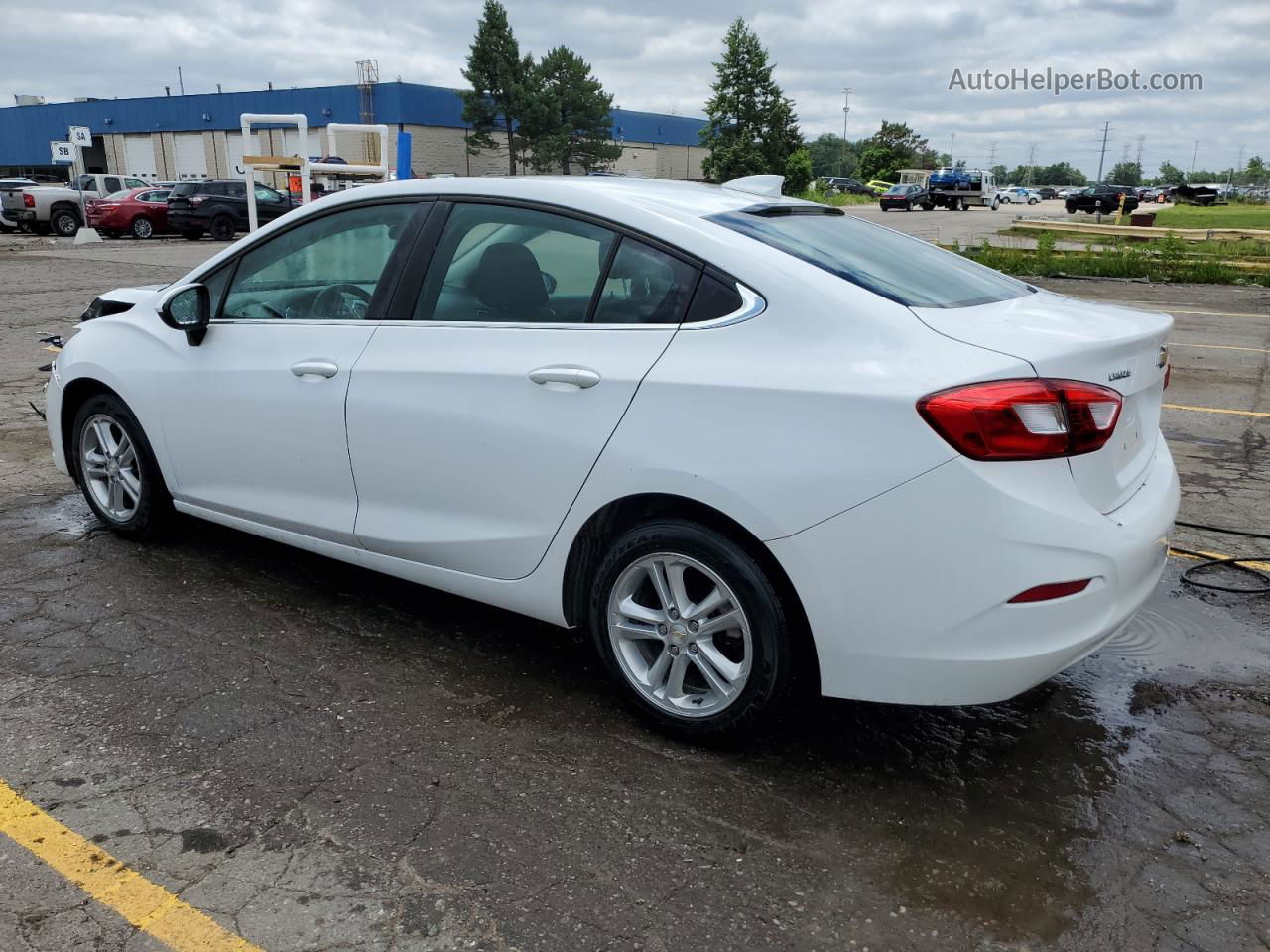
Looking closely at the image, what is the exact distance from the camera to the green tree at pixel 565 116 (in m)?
59.9

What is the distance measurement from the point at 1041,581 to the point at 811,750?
939 millimetres

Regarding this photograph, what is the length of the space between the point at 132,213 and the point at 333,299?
28.7 meters

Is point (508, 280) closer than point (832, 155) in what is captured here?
Yes

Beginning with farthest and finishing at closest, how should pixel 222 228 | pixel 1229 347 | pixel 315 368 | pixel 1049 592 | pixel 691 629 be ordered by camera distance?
pixel 222 228 → pixel 1229 347 → pixel 315 368 → pixel 691 629 → pixel 1049 592

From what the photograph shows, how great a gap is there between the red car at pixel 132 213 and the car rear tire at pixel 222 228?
163 centimetres

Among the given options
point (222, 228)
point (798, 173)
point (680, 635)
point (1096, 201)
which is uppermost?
point (798, 173)

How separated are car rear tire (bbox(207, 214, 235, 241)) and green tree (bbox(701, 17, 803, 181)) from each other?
43033 millimetres

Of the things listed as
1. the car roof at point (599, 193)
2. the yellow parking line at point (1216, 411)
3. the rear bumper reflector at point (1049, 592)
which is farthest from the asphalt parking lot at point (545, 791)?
the yellow parking line at point (1216, 411)

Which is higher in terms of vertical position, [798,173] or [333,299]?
[798,173]

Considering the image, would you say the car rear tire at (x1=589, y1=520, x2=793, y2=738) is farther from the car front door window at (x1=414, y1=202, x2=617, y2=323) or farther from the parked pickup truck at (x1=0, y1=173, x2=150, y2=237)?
the parked pickup truck at (x1=0, y1=173, x2=150, y2=237)

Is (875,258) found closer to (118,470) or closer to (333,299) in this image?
(333,299)

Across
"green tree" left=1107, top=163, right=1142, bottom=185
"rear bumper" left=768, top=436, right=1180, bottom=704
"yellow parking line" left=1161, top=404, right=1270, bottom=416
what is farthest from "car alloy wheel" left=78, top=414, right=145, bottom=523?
"green tree" left=1107, top=163, right=1142, bottom=185

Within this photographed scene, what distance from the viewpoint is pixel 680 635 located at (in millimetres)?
3066

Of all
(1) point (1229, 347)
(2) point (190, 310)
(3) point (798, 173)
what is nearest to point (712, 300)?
(2) point (190, 310)
